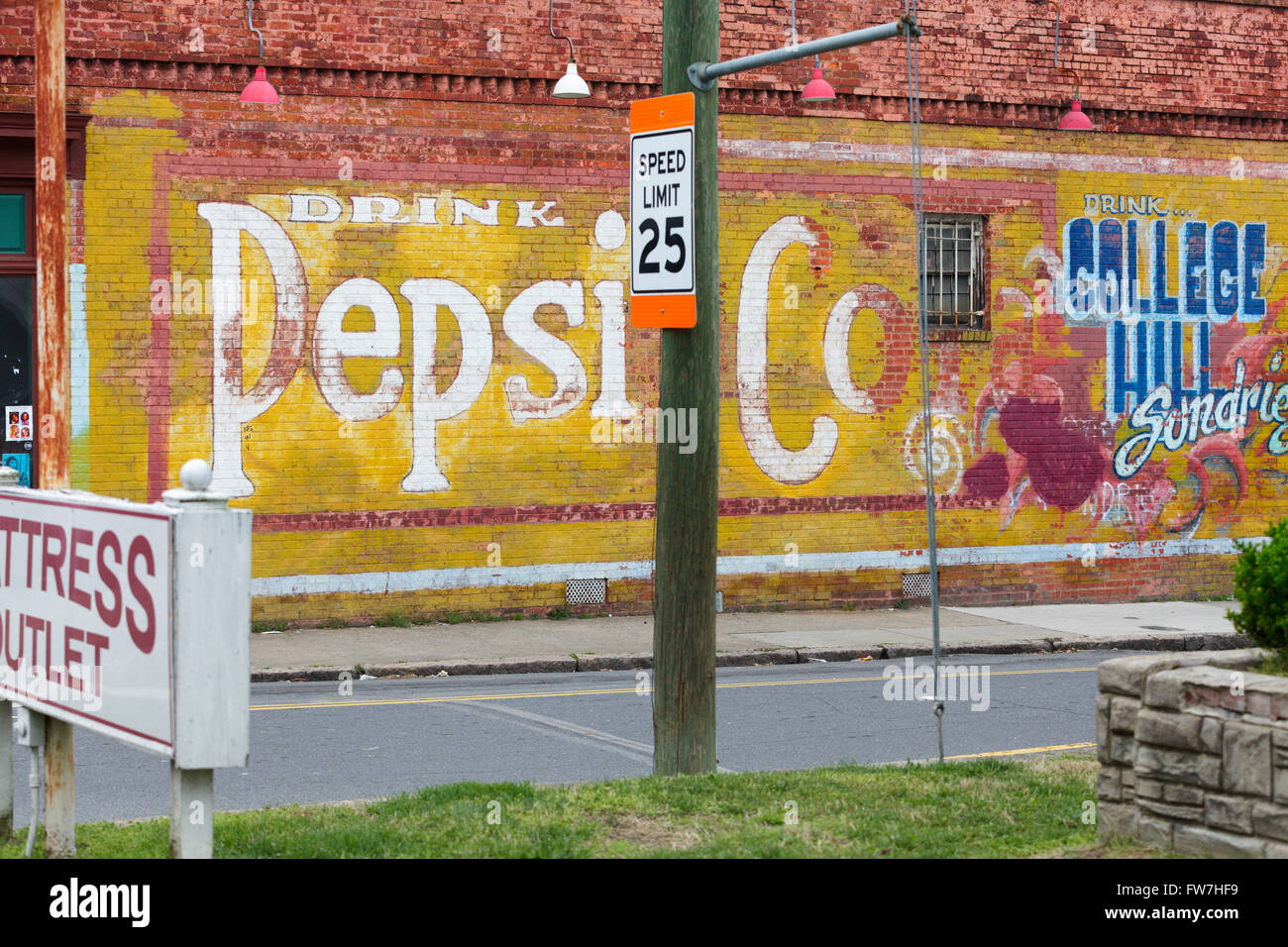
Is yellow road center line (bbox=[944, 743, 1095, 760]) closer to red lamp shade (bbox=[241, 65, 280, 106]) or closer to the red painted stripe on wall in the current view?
the red painted stripe on wall

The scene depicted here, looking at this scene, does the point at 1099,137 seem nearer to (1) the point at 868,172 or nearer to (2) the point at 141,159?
(1) the point at 868,172

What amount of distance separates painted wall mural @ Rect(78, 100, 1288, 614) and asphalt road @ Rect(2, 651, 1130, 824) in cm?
311

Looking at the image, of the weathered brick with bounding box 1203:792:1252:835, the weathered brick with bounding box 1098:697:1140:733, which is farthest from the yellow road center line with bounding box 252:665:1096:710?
the weathered brick with bounding box 1203:792:1252:835

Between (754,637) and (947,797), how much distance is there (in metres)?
8.16

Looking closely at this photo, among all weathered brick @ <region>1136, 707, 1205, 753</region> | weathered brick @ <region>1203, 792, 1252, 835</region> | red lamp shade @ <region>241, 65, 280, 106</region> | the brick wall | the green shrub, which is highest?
the brick wall

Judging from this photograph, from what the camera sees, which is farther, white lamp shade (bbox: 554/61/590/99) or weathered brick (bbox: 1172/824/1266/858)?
white lamp shade (bbox: 554/61/590/99)

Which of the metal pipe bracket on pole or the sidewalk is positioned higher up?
the metal pipe bracket on pole

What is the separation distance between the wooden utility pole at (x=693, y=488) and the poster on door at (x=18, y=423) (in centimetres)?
871

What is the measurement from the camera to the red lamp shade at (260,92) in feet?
48.5

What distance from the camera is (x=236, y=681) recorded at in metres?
5.23

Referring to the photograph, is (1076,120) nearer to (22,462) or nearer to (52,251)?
(22,462)

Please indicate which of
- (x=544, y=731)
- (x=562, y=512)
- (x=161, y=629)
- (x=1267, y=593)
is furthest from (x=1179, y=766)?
(x=562, y=512)

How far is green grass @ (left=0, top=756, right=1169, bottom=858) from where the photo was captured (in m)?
6.44

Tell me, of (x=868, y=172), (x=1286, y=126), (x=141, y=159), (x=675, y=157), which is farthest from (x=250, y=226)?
(x=1286, y=126)
